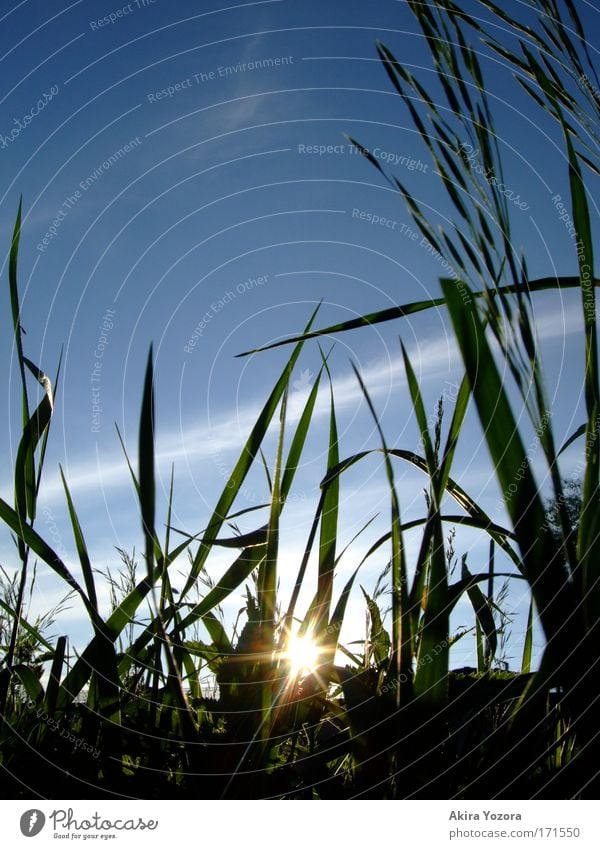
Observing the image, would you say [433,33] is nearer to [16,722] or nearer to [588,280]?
[588,280]

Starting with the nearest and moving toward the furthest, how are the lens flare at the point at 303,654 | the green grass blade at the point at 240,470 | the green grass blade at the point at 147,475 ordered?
the green grass blade at the point at 147,475, the lens flare at the point at 303,654, the green grass blade at the point at 240,470

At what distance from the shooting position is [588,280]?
0.95 m

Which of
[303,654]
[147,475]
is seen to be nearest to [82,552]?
[303,654]

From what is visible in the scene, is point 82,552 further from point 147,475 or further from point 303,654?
point 147,475

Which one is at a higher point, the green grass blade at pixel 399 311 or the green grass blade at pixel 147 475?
the green grass blade at pixel 399 311

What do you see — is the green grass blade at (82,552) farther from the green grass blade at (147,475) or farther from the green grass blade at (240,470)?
the green grass blade at (147,475)

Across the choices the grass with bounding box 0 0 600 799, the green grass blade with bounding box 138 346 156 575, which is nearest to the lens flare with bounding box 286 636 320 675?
the grass with bounding box 0 0 600 799

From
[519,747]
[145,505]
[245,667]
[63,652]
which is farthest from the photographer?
[63,652]

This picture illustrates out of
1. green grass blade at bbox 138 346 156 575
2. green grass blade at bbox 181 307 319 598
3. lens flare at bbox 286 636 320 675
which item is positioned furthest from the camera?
green grass blade at bbox 181 307 319 598

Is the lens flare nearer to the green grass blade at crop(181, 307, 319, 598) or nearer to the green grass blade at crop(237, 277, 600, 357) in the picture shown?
the green grass blade at crop(181, 307, 319, 598)

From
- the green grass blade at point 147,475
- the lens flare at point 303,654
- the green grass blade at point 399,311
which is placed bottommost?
the lens flare at point 303,654

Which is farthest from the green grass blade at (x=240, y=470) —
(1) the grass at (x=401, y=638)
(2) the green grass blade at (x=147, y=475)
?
(2) the green grass blade at (x=147, y=475)
